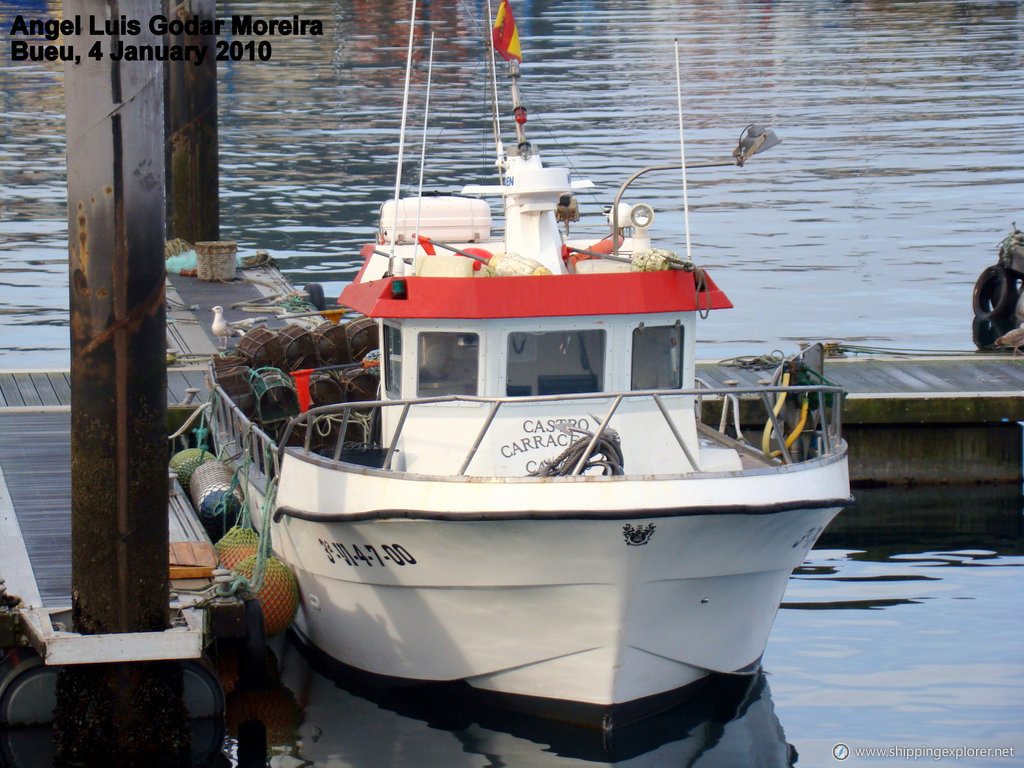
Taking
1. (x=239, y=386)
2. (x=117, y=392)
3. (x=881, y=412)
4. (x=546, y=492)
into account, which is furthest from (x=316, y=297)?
(x=117, y=392)

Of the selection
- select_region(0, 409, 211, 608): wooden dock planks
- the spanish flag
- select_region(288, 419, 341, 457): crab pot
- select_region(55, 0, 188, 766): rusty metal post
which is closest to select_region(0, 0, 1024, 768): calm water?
the spanish flag

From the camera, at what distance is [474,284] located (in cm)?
869

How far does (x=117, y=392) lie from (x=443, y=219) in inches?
182

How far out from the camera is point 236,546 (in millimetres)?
9766

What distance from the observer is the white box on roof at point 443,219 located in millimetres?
11320

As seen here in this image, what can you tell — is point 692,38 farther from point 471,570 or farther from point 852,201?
point 471,570

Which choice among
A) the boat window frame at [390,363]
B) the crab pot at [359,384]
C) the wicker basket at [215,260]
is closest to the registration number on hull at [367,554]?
the boat window frame at [390,363]

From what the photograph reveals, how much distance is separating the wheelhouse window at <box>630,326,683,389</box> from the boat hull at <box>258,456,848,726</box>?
1.11m

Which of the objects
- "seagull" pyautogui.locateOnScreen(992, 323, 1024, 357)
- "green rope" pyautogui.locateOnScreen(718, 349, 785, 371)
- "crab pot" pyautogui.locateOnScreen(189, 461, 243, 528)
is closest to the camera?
"crab pot" pyautogui.locateOnScreen(189, 461, 243, 528)

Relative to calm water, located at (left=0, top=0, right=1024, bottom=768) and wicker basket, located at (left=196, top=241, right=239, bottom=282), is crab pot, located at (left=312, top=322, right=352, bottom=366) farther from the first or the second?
wicker basket, located at (left=196, top=241, right=239, bottom=282)

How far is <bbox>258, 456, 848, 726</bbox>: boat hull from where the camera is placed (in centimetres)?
791

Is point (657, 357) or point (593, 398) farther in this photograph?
point (657, 357)

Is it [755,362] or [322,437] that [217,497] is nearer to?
[322,437]

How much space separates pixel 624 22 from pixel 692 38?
671 cm
